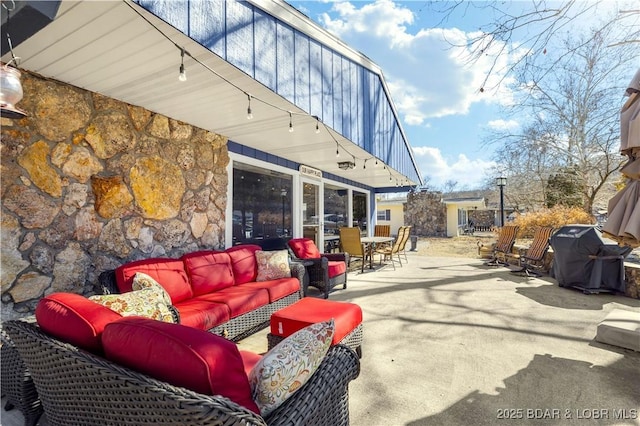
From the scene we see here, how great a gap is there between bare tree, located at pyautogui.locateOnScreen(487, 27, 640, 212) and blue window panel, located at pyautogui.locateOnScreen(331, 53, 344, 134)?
6504mm

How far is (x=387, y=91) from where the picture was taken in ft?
21.1

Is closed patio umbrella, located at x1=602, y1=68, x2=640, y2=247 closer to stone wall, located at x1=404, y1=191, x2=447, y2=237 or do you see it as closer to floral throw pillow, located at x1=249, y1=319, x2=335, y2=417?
floral throw pillow, located at x1=249, y1=319, x2=335, y2=417

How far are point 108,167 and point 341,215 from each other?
6.01 metres

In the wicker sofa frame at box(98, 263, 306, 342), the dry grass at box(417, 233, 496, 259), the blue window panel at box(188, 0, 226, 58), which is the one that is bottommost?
the dry grass at box(417, 233, 496, 259)

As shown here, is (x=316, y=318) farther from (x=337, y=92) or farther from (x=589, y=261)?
(x=589, y=261)

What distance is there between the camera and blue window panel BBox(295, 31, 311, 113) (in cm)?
311

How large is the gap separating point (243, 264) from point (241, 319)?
3.20 feet

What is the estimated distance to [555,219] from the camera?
948 cm

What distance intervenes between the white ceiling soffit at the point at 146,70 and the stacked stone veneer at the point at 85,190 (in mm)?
249

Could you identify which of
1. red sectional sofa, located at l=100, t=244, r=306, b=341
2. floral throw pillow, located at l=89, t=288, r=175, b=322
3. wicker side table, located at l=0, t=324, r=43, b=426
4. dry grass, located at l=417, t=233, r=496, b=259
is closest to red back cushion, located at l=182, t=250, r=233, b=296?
red sectional sofa, located at l=100, t=244, r=306, b=341

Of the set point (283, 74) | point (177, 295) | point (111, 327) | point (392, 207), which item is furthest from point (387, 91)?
point (392, 207)

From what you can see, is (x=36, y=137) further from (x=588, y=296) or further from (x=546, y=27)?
(x=588, y=296)

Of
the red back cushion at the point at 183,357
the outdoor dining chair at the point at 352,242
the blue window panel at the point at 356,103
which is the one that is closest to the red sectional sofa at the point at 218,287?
the red back cushion at the point at 183,357

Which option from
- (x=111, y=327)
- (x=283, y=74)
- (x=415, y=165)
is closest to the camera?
(x=111, y=327)
